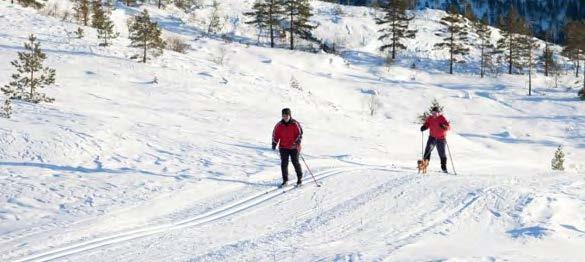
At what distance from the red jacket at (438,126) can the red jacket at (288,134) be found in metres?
4.12

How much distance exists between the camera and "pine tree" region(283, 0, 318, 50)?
43.8 meters

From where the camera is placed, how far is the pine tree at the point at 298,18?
43.8m

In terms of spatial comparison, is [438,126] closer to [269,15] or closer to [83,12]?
[83,12]

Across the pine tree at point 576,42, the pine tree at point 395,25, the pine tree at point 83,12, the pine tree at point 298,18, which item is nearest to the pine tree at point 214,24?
the pine tree at point 298,18

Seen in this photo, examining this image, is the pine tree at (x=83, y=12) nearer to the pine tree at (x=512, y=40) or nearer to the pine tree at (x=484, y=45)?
the pine tree at (x=484, y=45)

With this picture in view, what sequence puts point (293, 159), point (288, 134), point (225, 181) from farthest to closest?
Result: point (225, 181) < point (293, 159) < point (288, 134)

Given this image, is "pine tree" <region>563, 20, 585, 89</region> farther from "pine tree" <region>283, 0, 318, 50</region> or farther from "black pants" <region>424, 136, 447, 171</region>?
"black pants" <region>424, 136, 447, 171</region>

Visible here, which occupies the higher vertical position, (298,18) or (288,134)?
(298,18)

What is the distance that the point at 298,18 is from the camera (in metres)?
44.4

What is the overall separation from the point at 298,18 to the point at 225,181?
34.2 metres

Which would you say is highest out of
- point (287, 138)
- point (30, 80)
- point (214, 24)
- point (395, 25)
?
point (395, 25)

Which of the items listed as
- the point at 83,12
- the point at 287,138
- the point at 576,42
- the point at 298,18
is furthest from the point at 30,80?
the point at 576,42

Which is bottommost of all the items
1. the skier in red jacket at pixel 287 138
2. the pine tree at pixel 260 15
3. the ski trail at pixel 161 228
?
the ski trail at pixel 161 228

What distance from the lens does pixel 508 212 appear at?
895 cm
